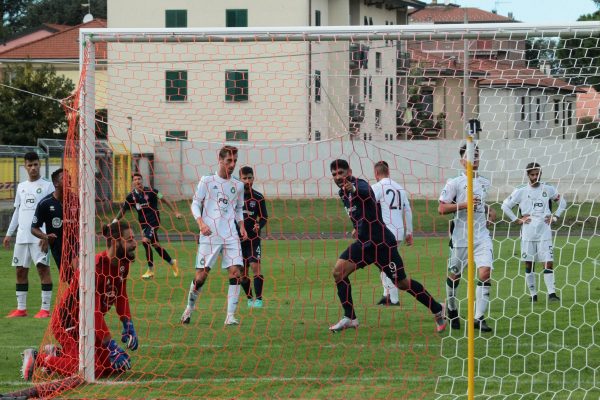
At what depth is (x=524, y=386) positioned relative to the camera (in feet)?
26.1

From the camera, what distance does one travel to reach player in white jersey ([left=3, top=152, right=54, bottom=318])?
1266 centimetres

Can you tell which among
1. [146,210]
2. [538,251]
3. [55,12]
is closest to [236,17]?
[146,210]

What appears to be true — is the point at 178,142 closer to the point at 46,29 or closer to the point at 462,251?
the point at 462,251

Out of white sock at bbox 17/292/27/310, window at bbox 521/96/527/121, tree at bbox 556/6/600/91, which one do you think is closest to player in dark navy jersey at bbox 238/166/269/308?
white sock at bbox 17/292/27/310

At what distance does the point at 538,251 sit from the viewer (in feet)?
45.2

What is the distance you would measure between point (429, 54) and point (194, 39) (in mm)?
2620

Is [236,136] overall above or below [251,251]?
above

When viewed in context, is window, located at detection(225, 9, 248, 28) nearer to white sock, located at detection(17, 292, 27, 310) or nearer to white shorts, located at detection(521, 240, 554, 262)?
white shorts, located at detection(521, 240, 554, 262)

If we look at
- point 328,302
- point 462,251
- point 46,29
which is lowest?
point 328,302

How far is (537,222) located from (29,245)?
6.73 meters

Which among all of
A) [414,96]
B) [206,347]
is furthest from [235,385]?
[414,96]

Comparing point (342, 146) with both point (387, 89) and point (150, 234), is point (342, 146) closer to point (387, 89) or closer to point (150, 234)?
point (387, 89)

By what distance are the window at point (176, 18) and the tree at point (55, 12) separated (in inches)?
1721

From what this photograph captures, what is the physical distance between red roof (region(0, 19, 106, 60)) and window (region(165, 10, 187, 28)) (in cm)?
1515
